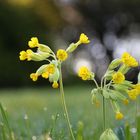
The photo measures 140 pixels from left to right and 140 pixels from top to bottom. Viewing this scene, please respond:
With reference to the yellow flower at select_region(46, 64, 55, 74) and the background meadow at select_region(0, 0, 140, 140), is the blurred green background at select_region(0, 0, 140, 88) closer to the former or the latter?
the background meadow at select_region(0, 0, 140, 140)

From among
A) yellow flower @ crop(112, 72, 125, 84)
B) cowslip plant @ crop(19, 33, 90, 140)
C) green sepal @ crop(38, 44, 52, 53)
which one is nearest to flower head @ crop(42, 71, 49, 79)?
cowslip plant @ crop(19, 33, 90, 140)

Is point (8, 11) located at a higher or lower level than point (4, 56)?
higher

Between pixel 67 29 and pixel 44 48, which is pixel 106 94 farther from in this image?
pixel 67 29

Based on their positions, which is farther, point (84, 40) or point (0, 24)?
point (0, 24)

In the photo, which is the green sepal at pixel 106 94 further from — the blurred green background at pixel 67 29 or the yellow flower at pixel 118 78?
the blurred green background at pixel 67 29

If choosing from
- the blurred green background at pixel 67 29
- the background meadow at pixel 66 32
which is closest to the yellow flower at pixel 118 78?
the background meadow at pixel 66 32

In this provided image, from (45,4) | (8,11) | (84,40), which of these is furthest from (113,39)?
(84,40)

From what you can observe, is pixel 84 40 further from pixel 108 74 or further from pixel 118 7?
pixel 118 7

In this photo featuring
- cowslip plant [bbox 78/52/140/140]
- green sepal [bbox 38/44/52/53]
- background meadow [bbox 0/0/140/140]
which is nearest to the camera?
cowslip plant [bbox 78/52/140/140]
